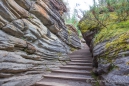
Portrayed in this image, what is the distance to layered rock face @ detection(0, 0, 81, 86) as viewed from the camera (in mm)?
2838

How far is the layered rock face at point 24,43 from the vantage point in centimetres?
284

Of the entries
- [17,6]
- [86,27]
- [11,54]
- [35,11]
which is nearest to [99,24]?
[86,27]

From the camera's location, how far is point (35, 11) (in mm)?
4422

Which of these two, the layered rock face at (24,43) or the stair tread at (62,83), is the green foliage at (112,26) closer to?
the stair tread at (62,83)

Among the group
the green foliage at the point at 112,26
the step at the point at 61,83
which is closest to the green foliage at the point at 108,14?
the green foliage at the point at 112,26

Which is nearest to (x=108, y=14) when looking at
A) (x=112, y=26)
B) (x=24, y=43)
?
(x=112, y=26)

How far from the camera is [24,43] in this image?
3.51 m

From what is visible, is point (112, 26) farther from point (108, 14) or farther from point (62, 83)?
point (62, 83)

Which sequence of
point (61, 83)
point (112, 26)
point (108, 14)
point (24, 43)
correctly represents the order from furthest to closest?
1. point (108, 14)
2. point (112, 26)
3. point (61, 83)
4. point (24, 43)

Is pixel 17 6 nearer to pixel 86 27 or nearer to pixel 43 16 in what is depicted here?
pixel 43 16

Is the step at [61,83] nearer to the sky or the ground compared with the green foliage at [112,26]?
nearer to the ground

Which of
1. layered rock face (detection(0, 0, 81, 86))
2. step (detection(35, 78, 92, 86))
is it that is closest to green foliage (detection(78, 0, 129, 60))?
step (detection(35, 78, 92, 86))

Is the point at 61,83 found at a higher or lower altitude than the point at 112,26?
lower

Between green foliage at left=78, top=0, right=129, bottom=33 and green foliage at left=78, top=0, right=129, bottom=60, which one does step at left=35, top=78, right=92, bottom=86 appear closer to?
green foliage at left=78, top=0, right=129, bottom=60
